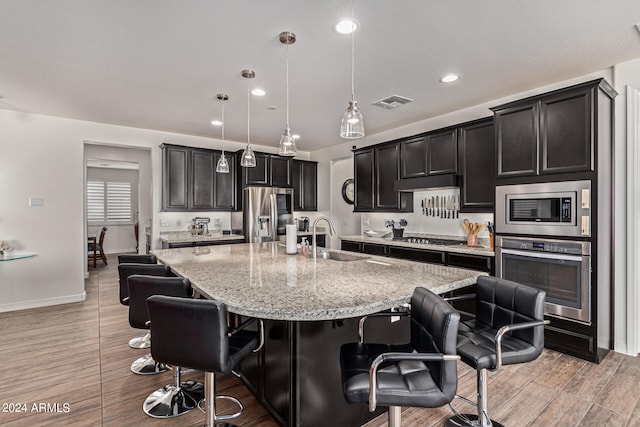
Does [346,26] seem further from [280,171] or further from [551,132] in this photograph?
[280,171]

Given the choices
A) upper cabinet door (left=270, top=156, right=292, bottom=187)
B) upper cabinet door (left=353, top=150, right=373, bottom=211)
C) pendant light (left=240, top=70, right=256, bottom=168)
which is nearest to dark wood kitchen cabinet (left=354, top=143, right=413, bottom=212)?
upper cabinet door (left=353, top=150, right=373, bottom=211)

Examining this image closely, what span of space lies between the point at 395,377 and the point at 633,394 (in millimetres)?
2222

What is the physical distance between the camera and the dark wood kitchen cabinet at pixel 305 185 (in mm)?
6562

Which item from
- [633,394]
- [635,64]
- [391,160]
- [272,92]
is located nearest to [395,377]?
[633,394]

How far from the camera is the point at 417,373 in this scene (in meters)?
1.34

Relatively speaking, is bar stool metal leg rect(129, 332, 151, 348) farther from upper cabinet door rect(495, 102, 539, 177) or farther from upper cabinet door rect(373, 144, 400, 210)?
upper cabinet door rect(495, 102, 539, 177)

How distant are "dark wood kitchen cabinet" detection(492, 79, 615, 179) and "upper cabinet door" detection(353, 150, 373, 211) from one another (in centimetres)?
221

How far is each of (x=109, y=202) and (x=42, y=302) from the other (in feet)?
17.7

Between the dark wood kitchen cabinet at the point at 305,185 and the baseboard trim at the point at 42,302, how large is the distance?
385 centimetres

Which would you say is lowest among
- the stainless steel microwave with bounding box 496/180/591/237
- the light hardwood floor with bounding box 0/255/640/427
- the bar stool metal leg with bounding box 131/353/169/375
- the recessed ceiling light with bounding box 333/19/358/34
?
the light hardwood floor with bounding box 0/255/640/427

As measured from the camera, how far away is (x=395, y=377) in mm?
1308

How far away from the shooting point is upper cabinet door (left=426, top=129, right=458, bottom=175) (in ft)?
13.1

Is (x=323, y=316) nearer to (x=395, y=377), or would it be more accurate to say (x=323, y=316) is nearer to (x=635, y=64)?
(x=395, y=377)

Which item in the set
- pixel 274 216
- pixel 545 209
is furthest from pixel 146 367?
pixel 545 209
